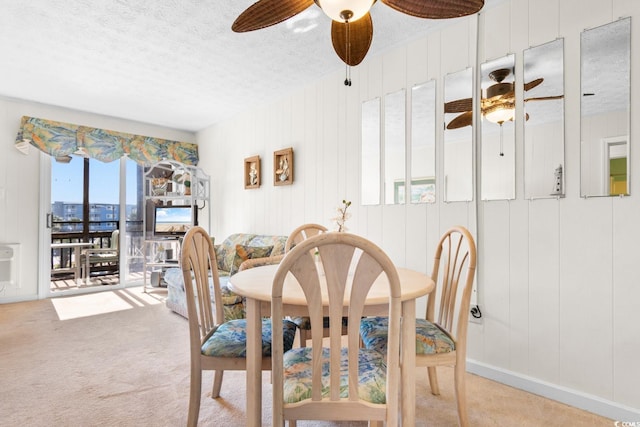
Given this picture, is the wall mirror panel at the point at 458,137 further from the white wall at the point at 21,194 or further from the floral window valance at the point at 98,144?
the white wall at the point at 21,194

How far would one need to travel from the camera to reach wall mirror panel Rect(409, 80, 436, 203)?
262cm

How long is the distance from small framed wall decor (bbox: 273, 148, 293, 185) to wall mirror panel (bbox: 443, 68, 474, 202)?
5.92 feet

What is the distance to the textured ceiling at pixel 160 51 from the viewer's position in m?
2.41

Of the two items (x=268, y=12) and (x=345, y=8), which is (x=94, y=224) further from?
(x=345, y=8)

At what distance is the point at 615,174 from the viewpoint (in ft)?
6.03

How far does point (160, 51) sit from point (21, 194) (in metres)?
2.86

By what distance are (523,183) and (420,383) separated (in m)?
1.41

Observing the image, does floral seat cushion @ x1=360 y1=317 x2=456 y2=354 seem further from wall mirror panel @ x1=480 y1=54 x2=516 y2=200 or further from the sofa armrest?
the sofa armrest

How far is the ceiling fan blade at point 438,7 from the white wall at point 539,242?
977 mm

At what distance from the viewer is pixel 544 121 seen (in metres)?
2.08

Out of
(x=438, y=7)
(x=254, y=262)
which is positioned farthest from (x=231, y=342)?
(x=438, y=7)

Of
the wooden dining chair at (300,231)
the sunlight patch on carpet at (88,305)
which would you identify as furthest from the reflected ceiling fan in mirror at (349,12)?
the sunlight patch on carpet at (88,305)

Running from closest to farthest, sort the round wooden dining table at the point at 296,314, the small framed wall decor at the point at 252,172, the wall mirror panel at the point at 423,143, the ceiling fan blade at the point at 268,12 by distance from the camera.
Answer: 1. the round wooden dining table at the point at 296,314
2. the ceiling fan blade at the point at 268,12
3. the wall mirror panel at the point at 423,143
4. the small framed wall decor at the point at 252,172

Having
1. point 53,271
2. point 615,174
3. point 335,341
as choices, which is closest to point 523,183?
point 615,174
